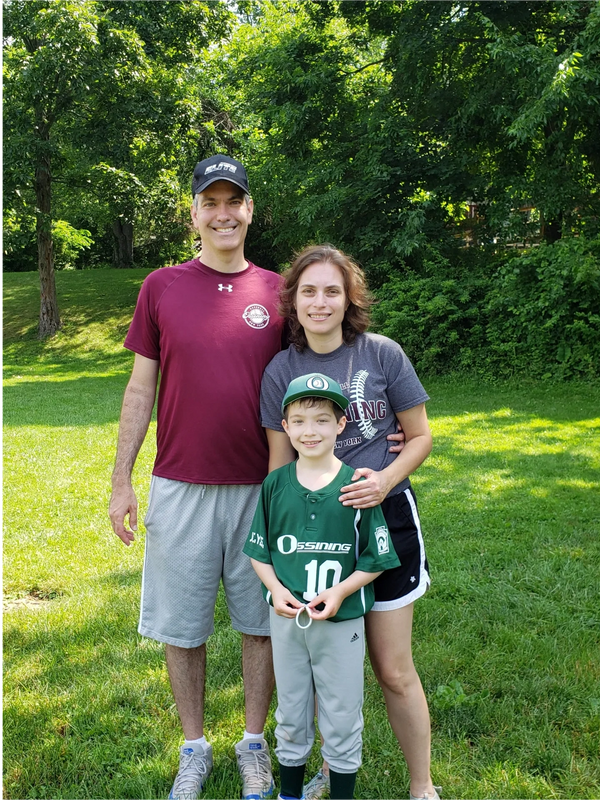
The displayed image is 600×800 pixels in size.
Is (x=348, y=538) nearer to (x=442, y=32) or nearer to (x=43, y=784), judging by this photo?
(x=43, y=784)

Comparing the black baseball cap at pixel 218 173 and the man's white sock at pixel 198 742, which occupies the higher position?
the black baseball cap at pixel 218 173

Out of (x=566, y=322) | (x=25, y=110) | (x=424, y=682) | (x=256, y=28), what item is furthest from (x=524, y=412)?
(x=256, y=28)

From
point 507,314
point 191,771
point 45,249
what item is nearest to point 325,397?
point 191,771

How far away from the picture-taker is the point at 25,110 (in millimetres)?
15836

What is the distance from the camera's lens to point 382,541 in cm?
216

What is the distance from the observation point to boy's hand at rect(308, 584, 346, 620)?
208 cm

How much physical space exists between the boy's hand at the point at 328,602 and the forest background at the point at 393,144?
32.5ft

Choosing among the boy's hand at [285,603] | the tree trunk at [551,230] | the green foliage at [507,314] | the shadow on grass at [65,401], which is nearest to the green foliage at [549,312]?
the green foliage at [507,314]

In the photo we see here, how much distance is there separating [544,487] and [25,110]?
1472 centimetres

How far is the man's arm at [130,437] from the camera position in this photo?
8.76 feet

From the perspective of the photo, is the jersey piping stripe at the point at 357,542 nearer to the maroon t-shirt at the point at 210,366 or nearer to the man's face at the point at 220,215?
the maroon t-shirt at the point at 210,366

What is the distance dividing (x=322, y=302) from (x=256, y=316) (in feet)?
1.23

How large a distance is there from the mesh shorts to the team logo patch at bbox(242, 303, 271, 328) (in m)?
0.79

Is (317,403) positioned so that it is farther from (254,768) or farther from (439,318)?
(439,318)
